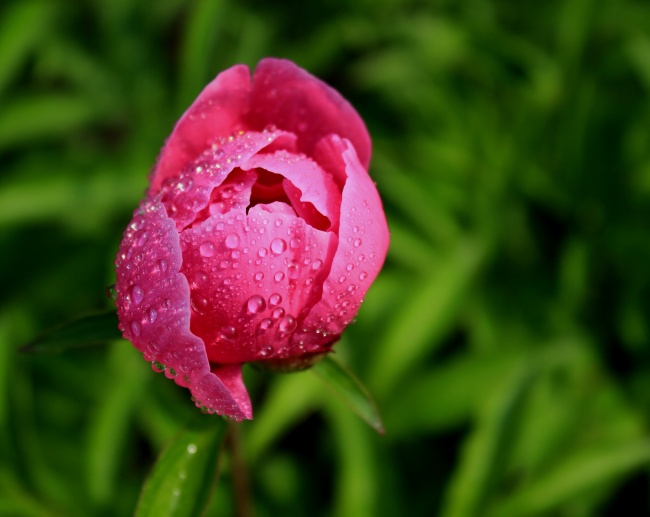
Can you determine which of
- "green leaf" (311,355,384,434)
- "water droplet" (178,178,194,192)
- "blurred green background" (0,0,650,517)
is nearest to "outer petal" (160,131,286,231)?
"water droplet" (178,178,194,192)

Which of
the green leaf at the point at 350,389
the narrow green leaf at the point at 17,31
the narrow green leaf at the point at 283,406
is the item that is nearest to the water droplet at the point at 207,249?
the green leaf at the point at 350,389

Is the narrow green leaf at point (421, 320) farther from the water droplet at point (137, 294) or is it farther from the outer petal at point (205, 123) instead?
the water droplet at point (137, 294)

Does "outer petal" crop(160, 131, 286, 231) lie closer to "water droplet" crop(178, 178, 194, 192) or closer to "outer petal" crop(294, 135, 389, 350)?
"water droplet" crop(178, 178, 194, 192)

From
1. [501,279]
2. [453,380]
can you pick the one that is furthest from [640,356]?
[453,380]

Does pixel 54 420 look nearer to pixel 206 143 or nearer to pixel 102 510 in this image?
pixel 102 510

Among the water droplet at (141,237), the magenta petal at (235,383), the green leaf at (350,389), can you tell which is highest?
the water droplet at (141,237)

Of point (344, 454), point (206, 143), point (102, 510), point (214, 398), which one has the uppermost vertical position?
point (206, 143)

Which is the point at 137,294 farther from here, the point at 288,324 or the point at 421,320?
the point at 421,320
